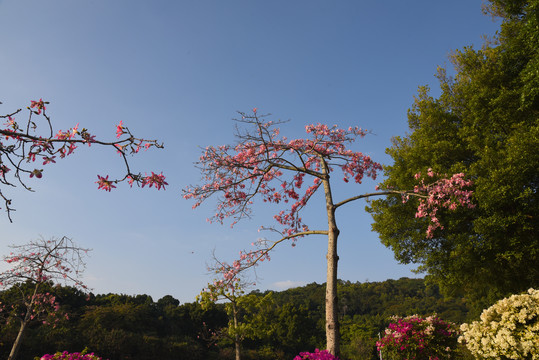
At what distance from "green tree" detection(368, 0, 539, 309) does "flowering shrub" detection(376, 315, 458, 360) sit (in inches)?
93.7

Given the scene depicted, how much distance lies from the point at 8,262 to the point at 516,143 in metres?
19.1

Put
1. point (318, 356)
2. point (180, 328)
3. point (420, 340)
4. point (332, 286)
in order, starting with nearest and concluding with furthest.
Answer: point (318, 356) → point (332, 286) → point (420, 340) → point (180, 328)

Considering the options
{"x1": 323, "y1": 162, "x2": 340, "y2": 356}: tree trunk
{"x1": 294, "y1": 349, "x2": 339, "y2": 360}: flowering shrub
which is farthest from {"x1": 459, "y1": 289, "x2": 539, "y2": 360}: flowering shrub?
{"x1": 294, "y1": 349, "x2": 339, "y2": 360}: flowering shrub

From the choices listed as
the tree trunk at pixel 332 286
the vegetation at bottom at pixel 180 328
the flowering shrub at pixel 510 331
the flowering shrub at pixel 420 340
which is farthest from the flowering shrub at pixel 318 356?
the vegetation at bottom at pixel 180 328

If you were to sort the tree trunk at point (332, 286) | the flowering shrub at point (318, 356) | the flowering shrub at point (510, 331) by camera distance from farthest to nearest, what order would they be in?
the tree trunk at point (332, 286), the flowering shrub at point (510, 331), the flowering shrub at point (318, 356)

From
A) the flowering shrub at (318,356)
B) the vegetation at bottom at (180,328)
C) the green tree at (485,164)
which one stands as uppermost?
the green tree at (485,164)

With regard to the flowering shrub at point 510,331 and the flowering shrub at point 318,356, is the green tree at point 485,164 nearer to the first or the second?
the flowering shrub at point 510,331

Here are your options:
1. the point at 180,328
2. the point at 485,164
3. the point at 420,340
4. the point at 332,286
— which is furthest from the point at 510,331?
the point at 180,328

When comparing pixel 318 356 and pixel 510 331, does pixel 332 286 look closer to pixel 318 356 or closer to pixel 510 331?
pixel 318 356

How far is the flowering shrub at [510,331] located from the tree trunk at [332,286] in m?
3.11

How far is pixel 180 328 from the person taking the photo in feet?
117

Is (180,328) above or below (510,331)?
below

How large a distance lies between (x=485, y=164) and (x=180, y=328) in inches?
1369

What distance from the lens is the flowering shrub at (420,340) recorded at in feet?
34.3
